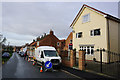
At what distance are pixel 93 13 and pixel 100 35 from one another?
13.9 ft

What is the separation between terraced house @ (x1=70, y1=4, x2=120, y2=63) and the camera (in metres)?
14.9

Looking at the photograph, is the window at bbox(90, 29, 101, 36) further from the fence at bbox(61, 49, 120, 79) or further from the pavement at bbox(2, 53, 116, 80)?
the pavement at bbox(2, 53, 116, 80)

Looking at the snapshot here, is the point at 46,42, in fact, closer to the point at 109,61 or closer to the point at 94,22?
the point at 94,22

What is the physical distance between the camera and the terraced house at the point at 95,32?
14.9 m

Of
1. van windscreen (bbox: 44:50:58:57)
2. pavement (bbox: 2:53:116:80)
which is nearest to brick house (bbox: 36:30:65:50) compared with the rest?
van windscreen (bbox: 44:50:58:57)

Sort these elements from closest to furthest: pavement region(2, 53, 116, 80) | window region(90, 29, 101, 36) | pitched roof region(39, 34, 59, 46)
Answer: pavement region(2, 53, 116, 80) → window region(90, 29, 101, 36) → pitched roof region(39, 34, 59, 46)

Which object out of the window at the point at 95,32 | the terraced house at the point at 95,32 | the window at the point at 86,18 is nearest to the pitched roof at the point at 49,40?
the terraced house at the point at 95,32

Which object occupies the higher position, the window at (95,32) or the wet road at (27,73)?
the window at (95,32)

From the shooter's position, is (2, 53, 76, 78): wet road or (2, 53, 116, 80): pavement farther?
(2, 53, 76, 78): wet road

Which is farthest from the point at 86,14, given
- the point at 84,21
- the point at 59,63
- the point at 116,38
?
the point at 59,63

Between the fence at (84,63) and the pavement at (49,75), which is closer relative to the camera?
the pavement at (49,75)

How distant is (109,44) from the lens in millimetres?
14859

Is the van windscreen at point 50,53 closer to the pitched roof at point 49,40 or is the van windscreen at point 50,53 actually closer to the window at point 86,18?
the window at point 86,18

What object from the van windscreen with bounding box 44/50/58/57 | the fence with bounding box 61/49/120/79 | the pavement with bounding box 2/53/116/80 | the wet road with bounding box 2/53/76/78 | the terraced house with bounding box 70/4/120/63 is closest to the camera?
the pavement with bounding box 2/53/116/80
